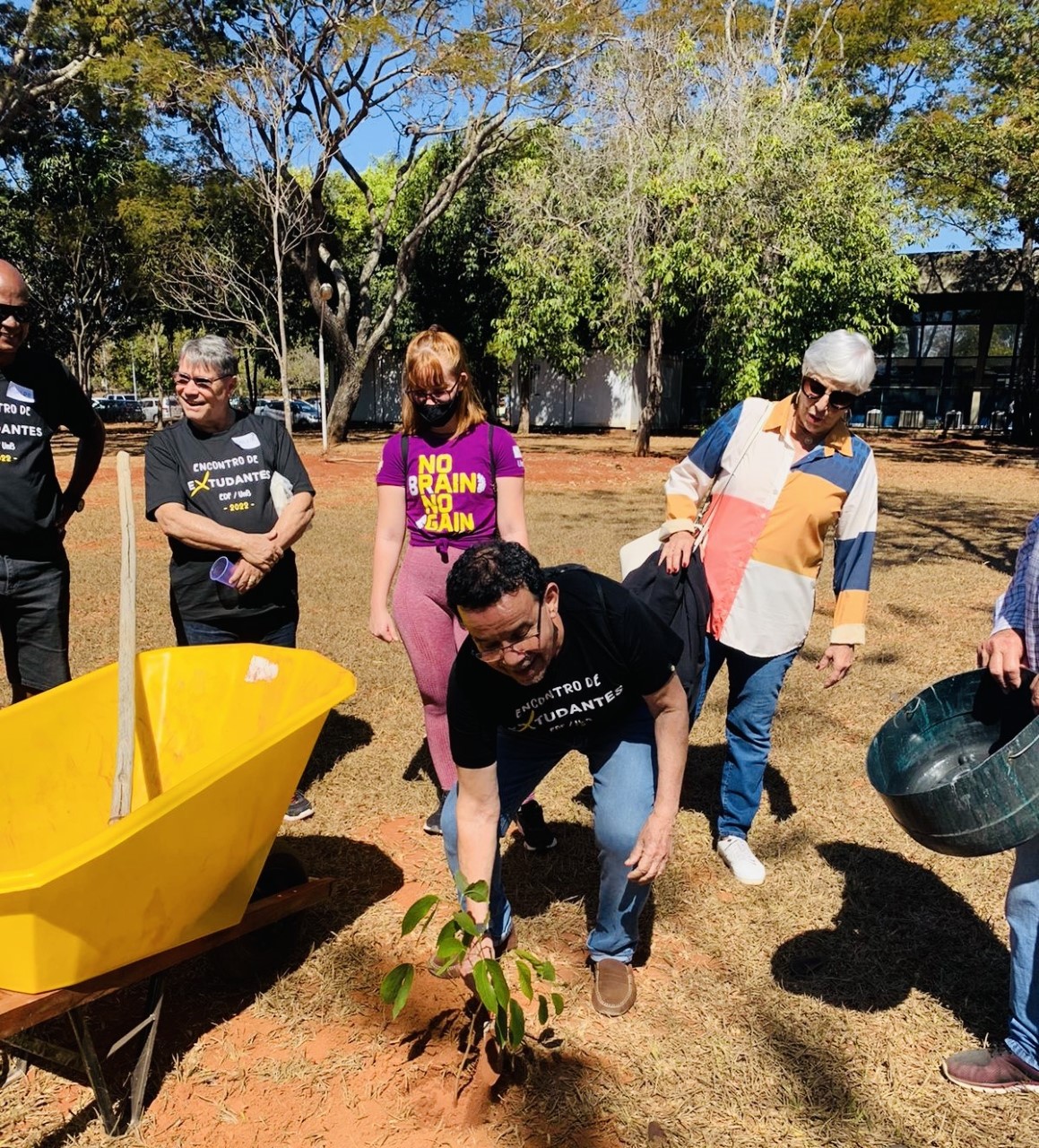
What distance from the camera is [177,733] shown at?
2893mm

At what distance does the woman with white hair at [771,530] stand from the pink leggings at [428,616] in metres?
0.77

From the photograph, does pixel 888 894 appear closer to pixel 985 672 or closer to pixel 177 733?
pixel 985 672

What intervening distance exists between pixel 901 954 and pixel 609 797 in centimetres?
122

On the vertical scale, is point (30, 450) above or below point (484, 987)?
above

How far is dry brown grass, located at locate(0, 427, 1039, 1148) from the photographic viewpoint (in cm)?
220

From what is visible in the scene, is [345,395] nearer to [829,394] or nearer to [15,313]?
[15,313]

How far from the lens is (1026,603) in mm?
2170

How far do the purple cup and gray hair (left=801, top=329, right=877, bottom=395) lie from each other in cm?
A: 209

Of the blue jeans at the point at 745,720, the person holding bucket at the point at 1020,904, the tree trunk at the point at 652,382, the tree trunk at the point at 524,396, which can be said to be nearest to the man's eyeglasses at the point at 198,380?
the blue jeans at the point at 745,720

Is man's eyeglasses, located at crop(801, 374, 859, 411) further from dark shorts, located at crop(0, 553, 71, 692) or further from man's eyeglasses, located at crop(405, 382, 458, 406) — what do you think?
dark shorts, located at crop(0, 553, 71, 692)

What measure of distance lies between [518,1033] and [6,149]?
25.2 meters

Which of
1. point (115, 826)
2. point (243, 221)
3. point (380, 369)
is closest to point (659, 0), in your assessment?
point (243, 221)

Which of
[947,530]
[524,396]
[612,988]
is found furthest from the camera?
[524,396]

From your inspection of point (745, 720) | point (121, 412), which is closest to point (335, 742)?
point (745, 720)
